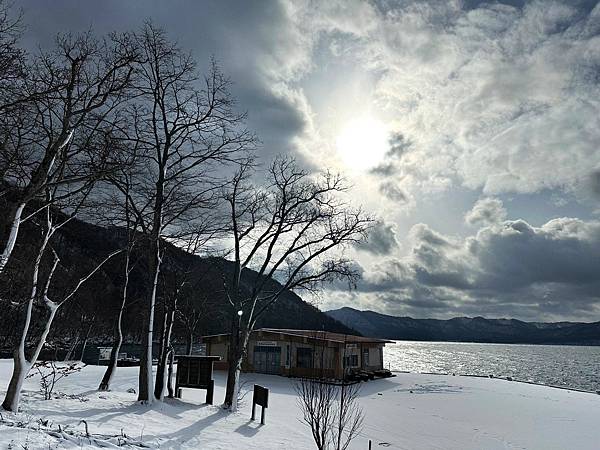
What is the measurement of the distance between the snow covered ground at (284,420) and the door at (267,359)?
5.86 metres

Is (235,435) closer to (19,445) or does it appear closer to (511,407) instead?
(19,445)

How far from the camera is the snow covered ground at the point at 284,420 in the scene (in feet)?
34.8

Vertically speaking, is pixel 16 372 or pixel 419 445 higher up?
pixel 16 372

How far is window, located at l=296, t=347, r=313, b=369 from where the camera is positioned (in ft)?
127

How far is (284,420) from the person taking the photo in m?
17.4

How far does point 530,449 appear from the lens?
16281 millimetres

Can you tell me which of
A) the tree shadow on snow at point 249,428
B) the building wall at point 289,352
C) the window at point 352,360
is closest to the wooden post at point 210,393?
the tree shadow on snow at point 249,428

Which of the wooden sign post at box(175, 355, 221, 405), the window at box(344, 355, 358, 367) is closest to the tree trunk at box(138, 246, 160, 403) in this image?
the wooden sign post at box(175, 355, 221, 405)

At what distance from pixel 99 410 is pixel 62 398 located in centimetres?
263

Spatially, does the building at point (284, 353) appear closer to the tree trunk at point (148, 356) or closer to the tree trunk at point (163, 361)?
the tree trunk at point (163, 361)

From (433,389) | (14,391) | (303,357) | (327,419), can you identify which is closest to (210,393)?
(14,391)

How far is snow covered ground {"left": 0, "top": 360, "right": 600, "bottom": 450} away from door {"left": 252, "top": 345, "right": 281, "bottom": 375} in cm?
586

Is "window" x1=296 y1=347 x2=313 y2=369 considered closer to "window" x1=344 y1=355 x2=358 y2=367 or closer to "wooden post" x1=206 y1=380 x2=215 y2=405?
"window" x1=344 y1=355 x2=358 y2=367

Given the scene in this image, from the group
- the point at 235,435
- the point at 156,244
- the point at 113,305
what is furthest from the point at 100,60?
the point at 113,305
